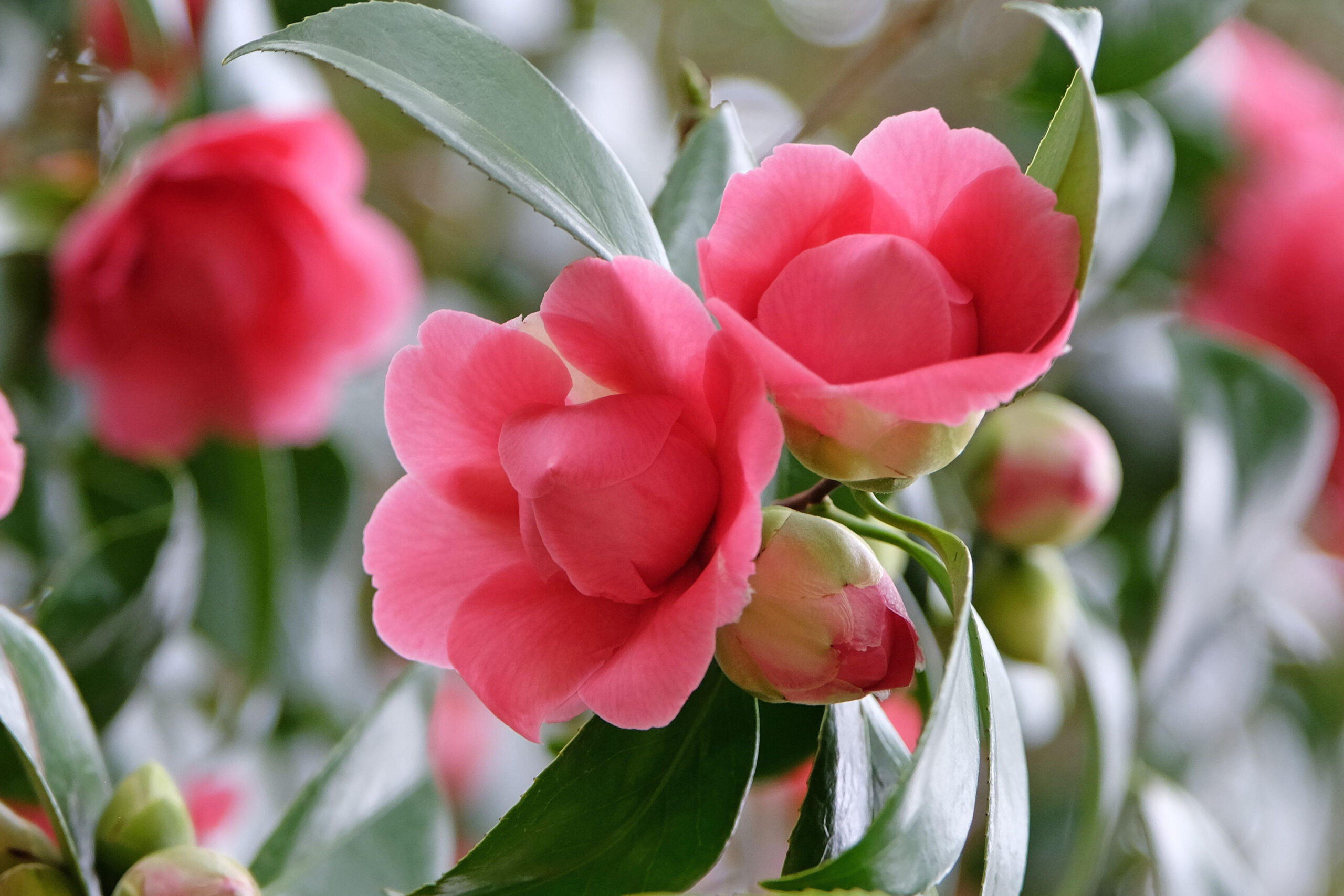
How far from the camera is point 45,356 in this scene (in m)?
0.86

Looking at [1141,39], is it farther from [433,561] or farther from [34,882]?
[34,882]

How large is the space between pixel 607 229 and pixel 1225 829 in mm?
1205

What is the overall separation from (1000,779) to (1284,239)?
925 millimetres

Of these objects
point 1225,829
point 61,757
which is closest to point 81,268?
point 61,757

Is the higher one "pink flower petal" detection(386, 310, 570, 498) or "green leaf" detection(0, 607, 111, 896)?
"pink flower petal" detection(386, 310, 570, 498)

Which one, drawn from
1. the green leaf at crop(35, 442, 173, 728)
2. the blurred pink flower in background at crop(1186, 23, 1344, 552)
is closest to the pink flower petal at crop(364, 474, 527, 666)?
the green leaf at crop(35, 442, 173, 728)

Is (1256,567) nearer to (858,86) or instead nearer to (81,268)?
(858,86)

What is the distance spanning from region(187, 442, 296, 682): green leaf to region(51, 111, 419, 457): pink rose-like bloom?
24 millimetres

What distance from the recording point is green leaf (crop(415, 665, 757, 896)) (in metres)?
0.36

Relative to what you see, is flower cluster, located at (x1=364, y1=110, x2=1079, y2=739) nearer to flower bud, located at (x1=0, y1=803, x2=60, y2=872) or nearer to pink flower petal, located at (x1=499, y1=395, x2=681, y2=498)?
pink flower petal, located at (x1=499, y1=395, x2=681, y2=498)

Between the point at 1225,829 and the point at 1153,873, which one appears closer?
the point at 1153,873

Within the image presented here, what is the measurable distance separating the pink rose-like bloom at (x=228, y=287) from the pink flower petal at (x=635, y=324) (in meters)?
0.47

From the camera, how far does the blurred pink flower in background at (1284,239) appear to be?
41.3 inches

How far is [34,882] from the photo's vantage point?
403mm
